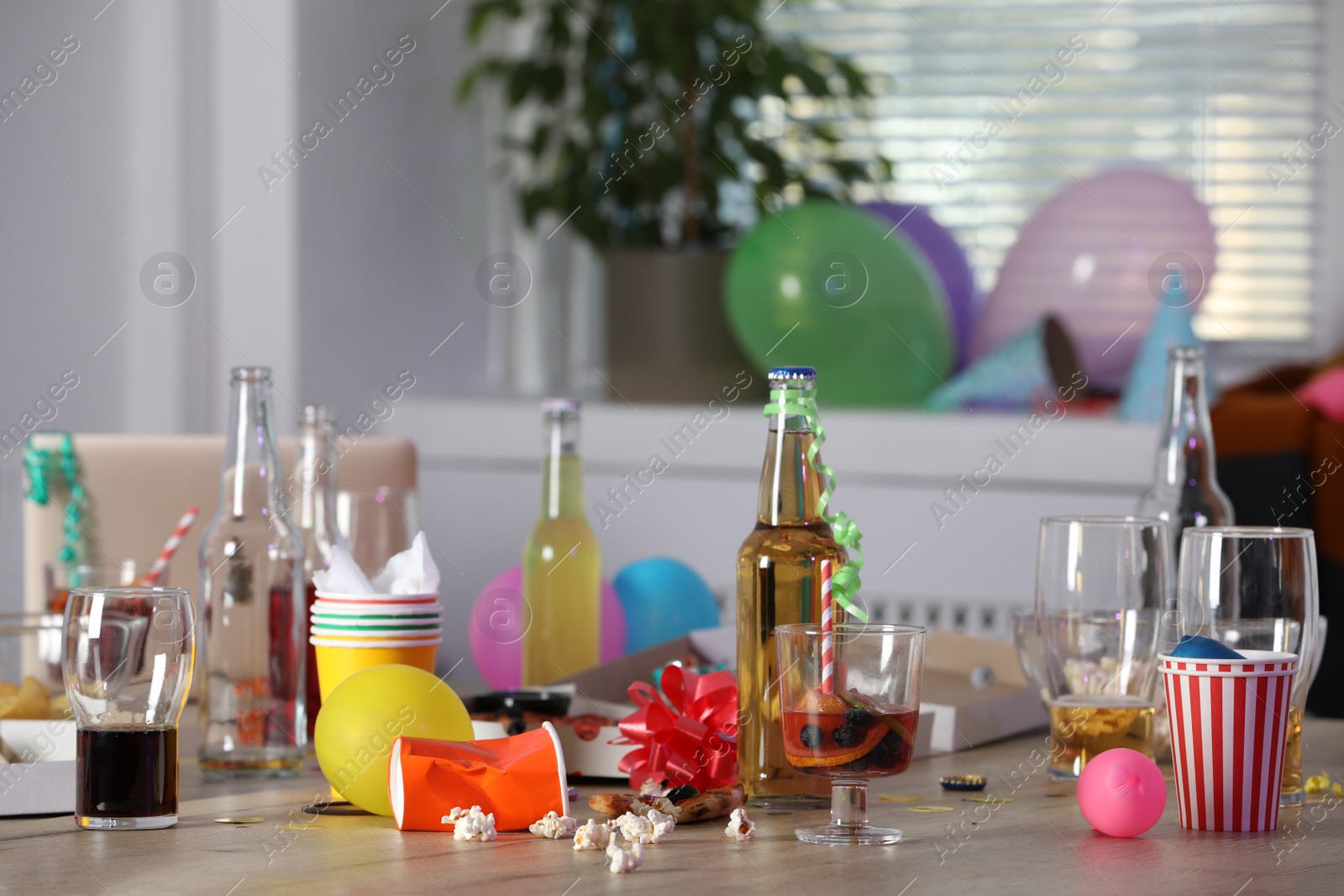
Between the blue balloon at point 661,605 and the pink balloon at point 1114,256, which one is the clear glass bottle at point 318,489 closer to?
the blue balloon at point 661,605

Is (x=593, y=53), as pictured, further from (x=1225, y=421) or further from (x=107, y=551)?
(x=107, y=551)

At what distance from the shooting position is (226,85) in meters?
2.77

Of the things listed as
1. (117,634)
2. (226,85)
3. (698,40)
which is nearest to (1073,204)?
(698,40)

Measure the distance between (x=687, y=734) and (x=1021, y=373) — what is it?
189cm

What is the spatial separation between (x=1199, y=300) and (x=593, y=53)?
1230mm

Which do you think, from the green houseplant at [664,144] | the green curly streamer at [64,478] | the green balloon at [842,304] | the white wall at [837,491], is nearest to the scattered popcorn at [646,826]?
the green curly streamer at [64,478]

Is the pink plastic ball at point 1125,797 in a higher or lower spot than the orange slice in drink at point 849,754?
lower

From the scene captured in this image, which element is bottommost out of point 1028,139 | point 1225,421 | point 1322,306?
point 1225,421

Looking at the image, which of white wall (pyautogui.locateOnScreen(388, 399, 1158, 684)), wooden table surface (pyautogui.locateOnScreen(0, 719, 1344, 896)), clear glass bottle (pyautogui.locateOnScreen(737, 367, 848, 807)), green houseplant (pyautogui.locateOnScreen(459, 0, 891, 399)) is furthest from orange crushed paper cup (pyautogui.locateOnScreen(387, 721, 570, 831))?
green houseplant (pyautogui.locateOnScreen(459, 0, 891, 399))

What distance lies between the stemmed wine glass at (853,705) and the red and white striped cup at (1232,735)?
0.16m

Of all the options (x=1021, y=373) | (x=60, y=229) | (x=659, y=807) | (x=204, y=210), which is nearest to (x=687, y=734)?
(x=659, y=807)

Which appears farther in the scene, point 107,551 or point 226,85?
point 226,85

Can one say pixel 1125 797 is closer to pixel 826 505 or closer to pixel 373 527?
pixel 826 505

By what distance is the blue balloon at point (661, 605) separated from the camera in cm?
136
